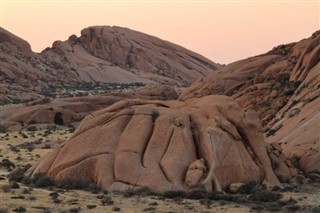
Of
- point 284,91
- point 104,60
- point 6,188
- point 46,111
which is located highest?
point 104,60

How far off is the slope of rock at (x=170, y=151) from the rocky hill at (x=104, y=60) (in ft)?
273

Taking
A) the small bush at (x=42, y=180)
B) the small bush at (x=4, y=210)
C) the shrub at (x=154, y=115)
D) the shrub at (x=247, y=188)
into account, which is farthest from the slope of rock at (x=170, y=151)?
the small bush at (x=4, y=210)

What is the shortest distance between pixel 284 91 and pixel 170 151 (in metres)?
22.4

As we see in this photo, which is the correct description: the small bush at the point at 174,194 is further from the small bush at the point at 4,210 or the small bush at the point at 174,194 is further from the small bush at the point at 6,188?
the small bush at the point at 4,210

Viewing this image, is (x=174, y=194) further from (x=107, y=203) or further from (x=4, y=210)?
(x=4, y=210)

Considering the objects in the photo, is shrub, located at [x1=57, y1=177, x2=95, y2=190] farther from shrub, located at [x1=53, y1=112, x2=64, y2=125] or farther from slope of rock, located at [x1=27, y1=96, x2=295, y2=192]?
shrub, located at [x1=53, y1=112, x2=64, y2=125]

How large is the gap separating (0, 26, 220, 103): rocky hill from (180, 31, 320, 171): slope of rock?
60874mm

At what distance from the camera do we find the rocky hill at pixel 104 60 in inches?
4801

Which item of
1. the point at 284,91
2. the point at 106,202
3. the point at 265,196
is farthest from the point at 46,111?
the point at 265,196

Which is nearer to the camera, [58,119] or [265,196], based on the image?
[265,196]

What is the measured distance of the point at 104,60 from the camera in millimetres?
144000

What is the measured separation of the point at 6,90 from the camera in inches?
3898

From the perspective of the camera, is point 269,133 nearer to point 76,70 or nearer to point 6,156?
point 6,156

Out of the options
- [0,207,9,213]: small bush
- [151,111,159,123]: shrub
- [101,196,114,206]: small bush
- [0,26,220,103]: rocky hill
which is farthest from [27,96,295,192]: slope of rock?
[0,26,220,103]: rocky hill
